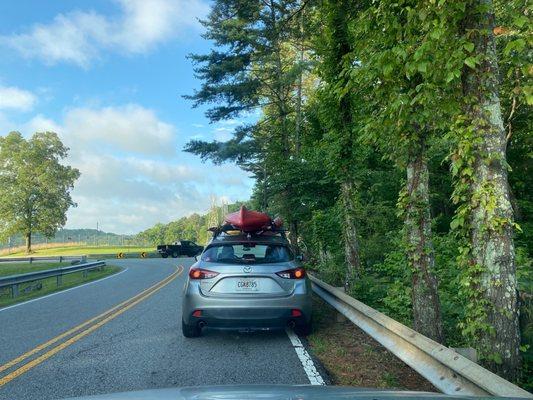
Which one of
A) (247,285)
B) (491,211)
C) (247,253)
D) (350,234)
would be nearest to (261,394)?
(491,211)

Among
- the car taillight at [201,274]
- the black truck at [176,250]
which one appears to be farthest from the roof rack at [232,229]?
the black truck at [176,250]

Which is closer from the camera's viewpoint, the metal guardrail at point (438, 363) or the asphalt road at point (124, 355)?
the metal guardrail at point (438, 363)

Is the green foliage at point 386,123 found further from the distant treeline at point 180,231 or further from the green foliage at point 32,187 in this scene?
the distant treeline at point 180,231

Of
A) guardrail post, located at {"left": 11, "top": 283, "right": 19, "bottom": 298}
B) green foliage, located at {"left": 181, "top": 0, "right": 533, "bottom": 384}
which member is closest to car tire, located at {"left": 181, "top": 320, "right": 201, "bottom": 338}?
green foliage, located at {"left": 181, "top": 0, "right": 533, "bottom": 384}

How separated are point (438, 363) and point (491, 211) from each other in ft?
4.69

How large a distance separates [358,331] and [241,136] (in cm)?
2195

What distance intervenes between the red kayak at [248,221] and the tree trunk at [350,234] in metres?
2.49

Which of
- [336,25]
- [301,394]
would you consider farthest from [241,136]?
[301,394]

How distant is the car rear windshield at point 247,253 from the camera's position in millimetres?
7223

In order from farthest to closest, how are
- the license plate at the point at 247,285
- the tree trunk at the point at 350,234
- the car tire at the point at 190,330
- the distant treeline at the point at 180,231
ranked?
the distant treeline at the point at 180,231
the tree trunk at the point at 350,234
the car tire at the point at 190,330
the license plate at the point at 247,285

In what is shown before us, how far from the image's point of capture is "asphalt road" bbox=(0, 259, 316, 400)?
16.8ft

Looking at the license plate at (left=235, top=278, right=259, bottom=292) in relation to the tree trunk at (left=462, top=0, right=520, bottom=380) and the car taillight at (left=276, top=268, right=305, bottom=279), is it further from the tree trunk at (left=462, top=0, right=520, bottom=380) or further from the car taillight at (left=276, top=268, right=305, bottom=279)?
the tree trunk at (left=462, top=0, right=520, bottom=380)

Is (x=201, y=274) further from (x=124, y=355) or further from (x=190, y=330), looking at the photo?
(x=124, y=355)

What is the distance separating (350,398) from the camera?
9.02 ft
